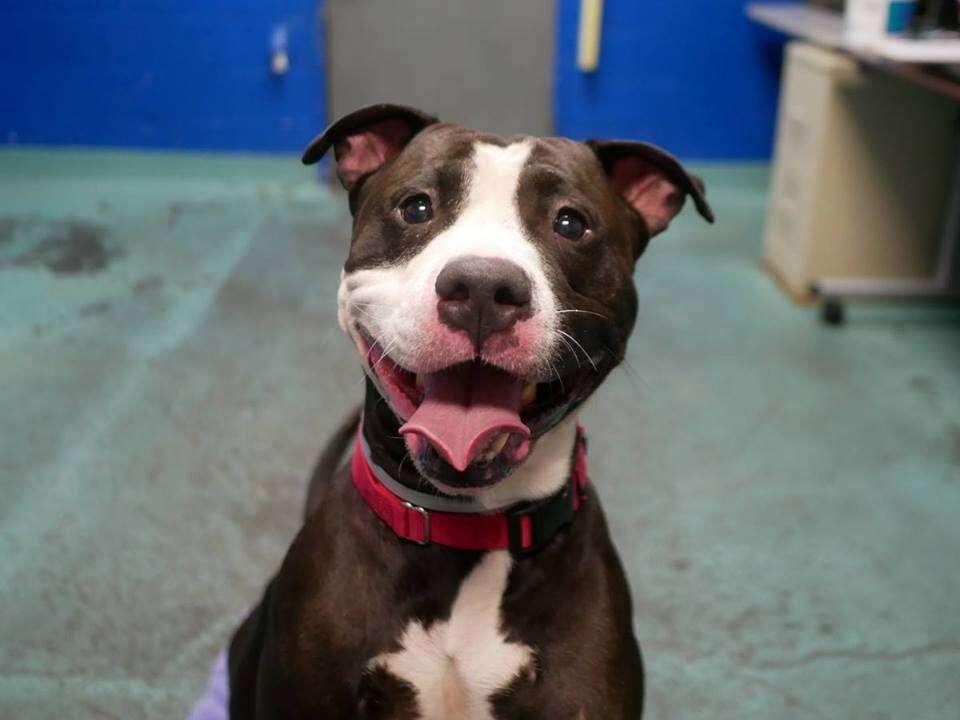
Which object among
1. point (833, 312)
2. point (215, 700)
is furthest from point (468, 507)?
point (833, 312)

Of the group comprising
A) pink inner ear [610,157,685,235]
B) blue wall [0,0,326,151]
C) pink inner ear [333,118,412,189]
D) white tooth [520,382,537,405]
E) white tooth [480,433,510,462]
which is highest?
pink inner ear [333,118,412,189]

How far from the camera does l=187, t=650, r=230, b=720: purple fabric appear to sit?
1.75 m

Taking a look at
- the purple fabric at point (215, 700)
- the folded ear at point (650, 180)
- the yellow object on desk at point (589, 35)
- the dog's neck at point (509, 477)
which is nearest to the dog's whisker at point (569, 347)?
the dog's neck at point (509, 477)

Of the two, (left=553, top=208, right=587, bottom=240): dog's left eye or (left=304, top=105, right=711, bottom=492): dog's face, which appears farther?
(left=553, top=208, right=587, bottom=240): dog's left eye

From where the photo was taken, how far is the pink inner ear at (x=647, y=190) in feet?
5.05

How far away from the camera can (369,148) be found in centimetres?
152

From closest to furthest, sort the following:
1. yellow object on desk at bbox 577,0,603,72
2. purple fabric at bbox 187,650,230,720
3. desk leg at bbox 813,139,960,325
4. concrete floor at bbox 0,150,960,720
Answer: purple fabric at bbox 187,650,230,720
concrete floor at bbox 0,150,960,720
desk leg at bbox 813,139,960,325
yellow object on desk at bbox 577,0,603,72

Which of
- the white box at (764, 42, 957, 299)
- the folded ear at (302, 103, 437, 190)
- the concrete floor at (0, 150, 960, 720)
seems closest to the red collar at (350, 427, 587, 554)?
the folded ear at (302, 103, 437, 190)

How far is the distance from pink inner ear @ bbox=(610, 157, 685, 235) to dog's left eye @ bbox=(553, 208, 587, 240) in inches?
8.1

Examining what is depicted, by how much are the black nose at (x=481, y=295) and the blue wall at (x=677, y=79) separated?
3.75 m

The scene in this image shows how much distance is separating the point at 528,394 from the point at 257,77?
3840 millimetres

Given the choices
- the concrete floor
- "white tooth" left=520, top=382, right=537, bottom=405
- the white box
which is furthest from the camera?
the white box

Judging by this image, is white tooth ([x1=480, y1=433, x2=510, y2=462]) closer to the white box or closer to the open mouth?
the open mouth

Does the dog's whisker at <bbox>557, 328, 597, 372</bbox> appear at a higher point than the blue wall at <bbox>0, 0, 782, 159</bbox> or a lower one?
higher
